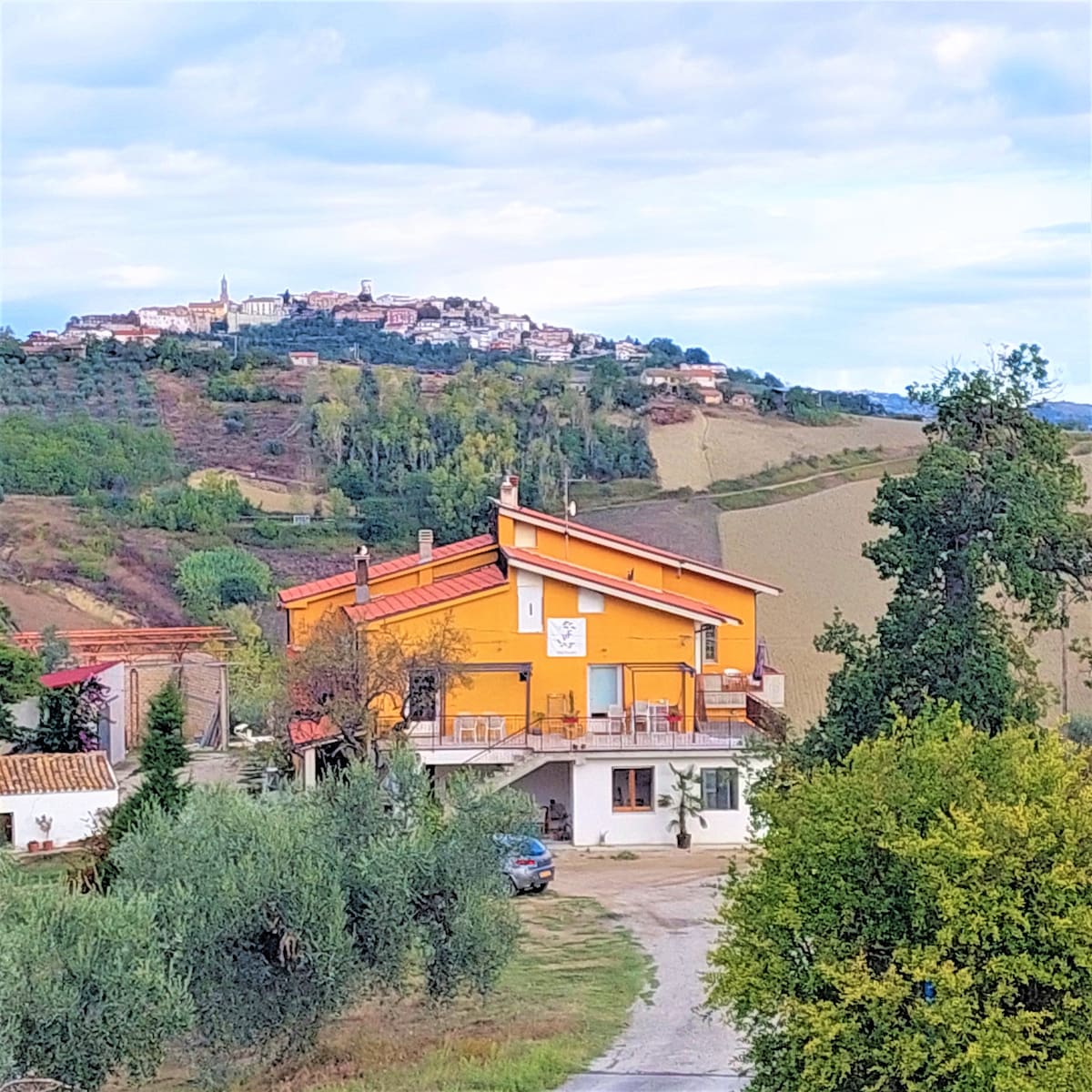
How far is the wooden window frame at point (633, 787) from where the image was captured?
26.9m

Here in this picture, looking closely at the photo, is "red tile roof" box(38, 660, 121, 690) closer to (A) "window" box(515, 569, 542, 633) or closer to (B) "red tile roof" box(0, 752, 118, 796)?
(B) "red tile roof" box(0, 752, 118, 796)

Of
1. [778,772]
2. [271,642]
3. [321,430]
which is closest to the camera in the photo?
[778,772]

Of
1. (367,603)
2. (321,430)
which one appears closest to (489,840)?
(367,603)

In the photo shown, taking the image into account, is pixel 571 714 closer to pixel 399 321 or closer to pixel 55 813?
pixel 55 813

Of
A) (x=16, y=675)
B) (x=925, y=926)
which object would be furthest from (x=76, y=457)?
(x=925, y=926)

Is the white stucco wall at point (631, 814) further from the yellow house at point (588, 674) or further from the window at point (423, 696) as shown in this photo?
the window at point (423, 696)

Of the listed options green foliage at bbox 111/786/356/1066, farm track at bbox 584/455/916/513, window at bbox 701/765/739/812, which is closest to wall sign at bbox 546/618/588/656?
window at bbox 701/765/739/812

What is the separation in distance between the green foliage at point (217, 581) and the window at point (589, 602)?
26.8m

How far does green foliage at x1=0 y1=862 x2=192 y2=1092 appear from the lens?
1340 centimetres

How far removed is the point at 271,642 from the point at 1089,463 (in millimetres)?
36972

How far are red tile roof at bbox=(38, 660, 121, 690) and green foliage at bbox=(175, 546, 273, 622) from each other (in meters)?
18.3

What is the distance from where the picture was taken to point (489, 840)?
16.2 meters

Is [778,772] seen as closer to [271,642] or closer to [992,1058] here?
[992,1058]

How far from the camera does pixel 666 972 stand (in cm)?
1884
